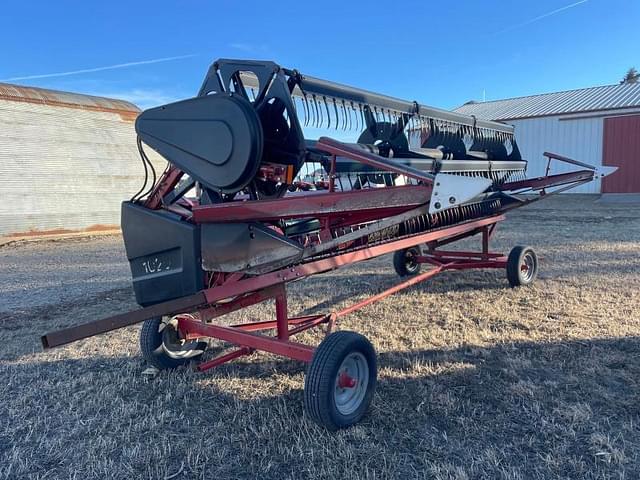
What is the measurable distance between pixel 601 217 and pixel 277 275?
12618 mm

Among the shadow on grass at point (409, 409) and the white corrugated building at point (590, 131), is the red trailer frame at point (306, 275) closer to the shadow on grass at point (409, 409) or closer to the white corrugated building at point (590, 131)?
the shadow on grass at point (409, 409)

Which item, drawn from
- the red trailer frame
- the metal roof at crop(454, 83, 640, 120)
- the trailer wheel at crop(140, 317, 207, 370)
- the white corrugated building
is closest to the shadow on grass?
the trailer wheel at crop(140, 317, 207, 370)

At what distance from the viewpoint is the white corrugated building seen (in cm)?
1741

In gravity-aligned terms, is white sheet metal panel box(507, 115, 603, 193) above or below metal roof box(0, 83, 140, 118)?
below

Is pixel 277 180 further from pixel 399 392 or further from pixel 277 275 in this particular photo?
pixel 399 392

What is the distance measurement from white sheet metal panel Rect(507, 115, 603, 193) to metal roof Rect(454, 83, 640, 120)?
387 millimetres

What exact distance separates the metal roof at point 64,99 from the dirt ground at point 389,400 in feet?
31.9

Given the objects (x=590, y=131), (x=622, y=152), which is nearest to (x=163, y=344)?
(x=622, y=152)

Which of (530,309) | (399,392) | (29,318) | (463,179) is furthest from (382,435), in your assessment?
(29,318)

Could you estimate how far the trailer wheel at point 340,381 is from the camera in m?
2.36

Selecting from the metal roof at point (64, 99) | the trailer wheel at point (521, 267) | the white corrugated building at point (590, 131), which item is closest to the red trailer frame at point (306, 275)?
the trailer wheel at point (521, 267)

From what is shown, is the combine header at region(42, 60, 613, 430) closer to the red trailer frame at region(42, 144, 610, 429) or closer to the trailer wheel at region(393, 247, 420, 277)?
the red trailer frame at region(42, 144, 610, 429)

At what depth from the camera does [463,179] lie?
223 centimetres

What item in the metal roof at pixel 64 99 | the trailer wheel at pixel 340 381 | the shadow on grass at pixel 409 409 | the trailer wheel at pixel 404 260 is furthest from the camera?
the metal roof at pixel 64 99
